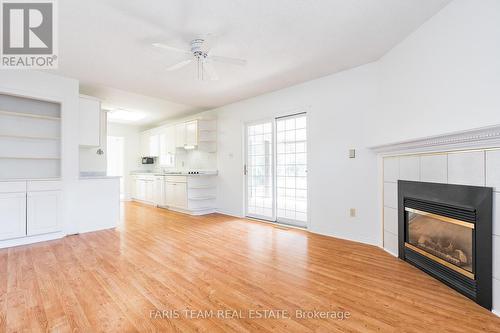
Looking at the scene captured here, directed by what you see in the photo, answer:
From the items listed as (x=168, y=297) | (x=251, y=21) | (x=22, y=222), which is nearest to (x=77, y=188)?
(x=22, y=222)

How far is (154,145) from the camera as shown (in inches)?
307

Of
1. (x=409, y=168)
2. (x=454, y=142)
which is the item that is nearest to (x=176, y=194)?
(x=409, y=168)

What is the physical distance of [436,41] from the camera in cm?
241

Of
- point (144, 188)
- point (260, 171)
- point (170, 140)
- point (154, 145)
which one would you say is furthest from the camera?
point (154, 145)

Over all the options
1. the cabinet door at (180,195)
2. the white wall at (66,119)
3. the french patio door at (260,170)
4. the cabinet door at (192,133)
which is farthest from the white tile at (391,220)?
the white wall at (66,119)

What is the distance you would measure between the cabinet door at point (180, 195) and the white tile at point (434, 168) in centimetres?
468

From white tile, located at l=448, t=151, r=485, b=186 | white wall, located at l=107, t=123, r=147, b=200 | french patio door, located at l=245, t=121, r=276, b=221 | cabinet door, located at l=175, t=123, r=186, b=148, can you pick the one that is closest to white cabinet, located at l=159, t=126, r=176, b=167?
cabinet door, located at l=175, t=123, r=186, b=148

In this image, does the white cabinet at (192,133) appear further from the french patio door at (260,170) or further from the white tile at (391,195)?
the white tile at (391,195)

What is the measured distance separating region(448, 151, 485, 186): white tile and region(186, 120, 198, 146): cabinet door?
4.99 meters

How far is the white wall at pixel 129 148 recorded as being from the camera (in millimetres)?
7992

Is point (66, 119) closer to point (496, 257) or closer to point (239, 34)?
point (239, 34)

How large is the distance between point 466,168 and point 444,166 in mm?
237

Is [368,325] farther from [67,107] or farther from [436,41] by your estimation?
[67,107]

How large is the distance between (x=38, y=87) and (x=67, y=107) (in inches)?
17.4
